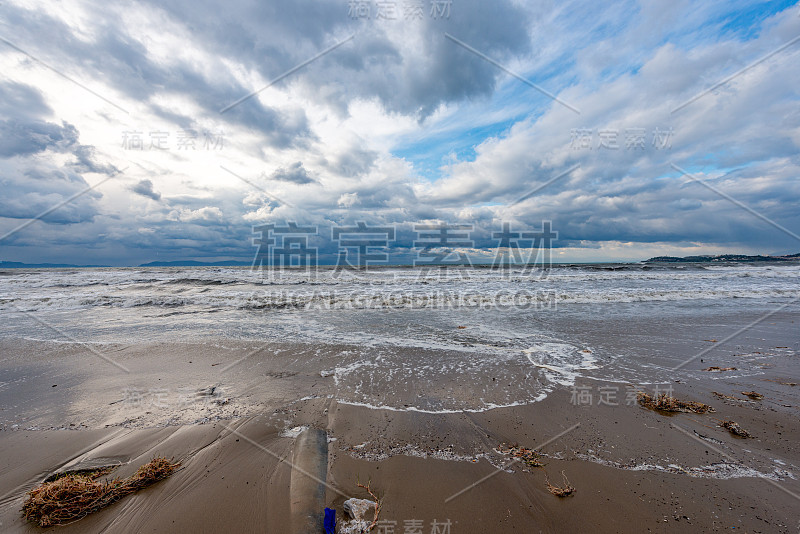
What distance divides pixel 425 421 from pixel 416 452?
2.40ft

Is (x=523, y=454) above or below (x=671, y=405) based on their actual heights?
below

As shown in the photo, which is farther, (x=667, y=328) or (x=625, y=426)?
(x=667, y=328)

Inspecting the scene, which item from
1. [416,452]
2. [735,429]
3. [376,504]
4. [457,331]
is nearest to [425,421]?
[416,452]

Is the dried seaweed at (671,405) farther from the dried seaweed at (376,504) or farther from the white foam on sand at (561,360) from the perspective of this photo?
the dried seaweed at (376,504)

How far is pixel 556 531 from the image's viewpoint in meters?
2.50

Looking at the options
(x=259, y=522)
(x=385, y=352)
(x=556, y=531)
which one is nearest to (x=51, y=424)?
(x=259, y=522)

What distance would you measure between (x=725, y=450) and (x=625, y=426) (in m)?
0.97

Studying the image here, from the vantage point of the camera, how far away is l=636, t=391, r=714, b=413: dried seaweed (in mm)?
4359

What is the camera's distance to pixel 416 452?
11.5 feet

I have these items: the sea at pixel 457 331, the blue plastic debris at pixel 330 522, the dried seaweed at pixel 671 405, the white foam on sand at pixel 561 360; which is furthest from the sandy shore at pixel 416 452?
the sea at pixel 457 331

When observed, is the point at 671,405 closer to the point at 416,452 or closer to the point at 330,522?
the point at 416,452

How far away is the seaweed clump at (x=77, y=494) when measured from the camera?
8.53 ft

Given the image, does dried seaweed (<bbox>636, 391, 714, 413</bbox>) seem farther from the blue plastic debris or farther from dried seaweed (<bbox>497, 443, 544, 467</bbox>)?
the blue plastic debris

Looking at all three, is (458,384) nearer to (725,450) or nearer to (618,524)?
(618,524)
